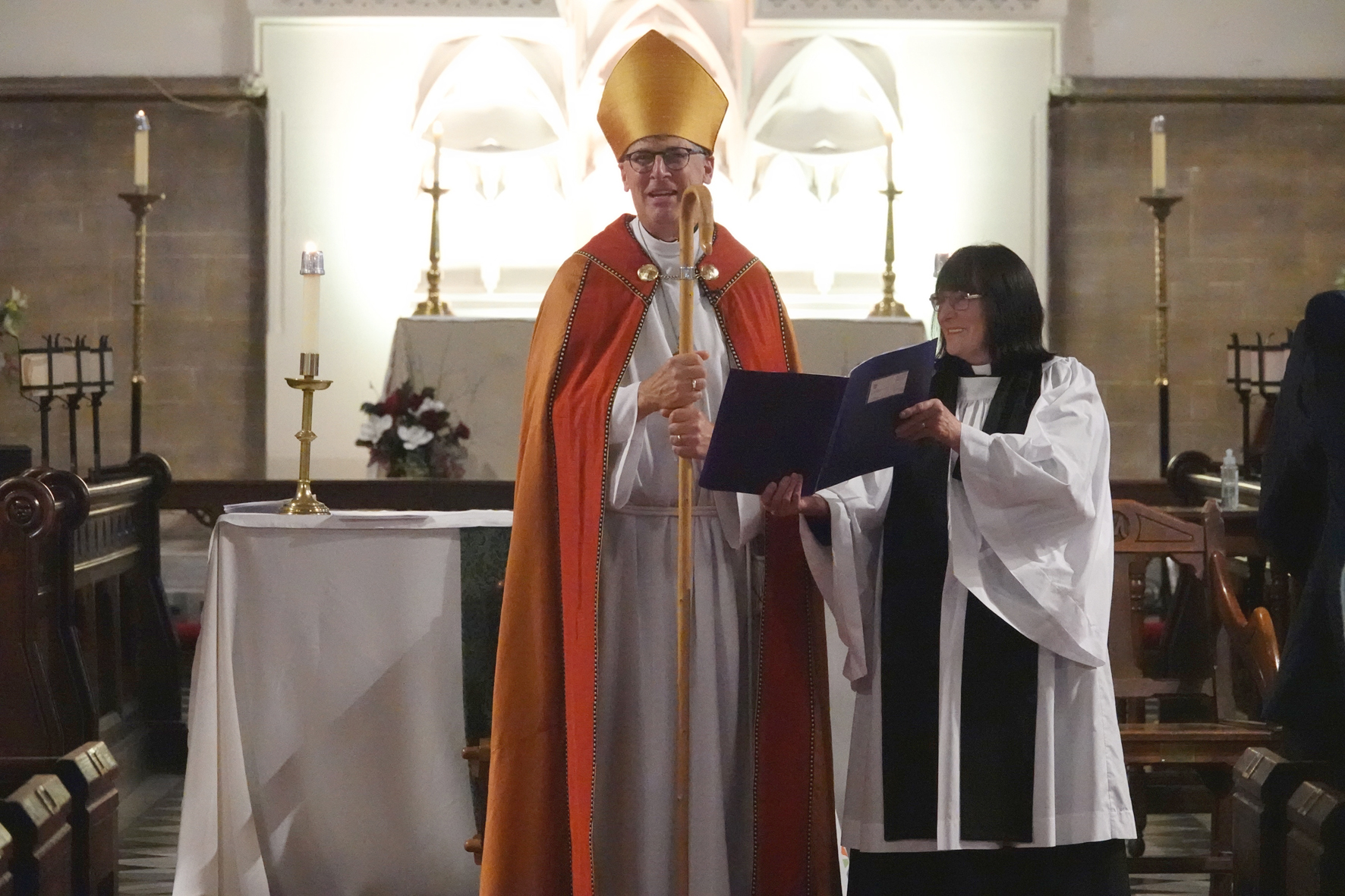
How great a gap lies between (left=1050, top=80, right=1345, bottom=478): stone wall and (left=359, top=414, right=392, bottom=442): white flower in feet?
13.1

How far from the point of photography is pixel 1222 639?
4098 mm

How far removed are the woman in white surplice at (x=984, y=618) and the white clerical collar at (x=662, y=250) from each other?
577 millimetres

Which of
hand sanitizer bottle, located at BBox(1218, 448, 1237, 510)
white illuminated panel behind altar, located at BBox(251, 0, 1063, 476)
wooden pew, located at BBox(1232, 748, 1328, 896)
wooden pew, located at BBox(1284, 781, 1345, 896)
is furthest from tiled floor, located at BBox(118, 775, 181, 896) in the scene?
hand sanitizer bottle, located at BBox(1218, 448, 1237, 510)

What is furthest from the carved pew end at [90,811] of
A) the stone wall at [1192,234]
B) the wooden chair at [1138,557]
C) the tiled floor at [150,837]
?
the stone wall at [1192,234]

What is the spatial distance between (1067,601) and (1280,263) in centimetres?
601

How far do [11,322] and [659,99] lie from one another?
223 inches

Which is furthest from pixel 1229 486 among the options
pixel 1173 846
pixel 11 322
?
pixel 11 322

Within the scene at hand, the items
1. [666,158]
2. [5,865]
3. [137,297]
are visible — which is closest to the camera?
[5,865]

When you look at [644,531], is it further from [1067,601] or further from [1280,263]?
[1280,263]

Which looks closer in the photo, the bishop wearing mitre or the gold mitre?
the bishop wearing mitre

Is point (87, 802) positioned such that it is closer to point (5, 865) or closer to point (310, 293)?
point (5, 865)

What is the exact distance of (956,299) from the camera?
284cm

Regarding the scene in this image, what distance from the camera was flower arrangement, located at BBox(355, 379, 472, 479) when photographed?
5.61 meters

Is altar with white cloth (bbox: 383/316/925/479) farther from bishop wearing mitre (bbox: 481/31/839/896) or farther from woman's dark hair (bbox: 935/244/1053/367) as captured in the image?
woman's dark hair (bbox: 935/244/1053/367)
